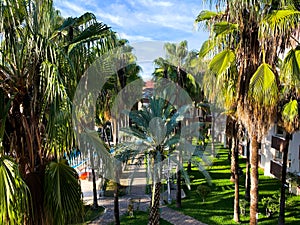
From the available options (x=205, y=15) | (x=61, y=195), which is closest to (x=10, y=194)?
(x=61, y=195)

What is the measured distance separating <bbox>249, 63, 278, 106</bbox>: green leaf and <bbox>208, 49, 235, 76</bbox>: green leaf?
717 millimetres

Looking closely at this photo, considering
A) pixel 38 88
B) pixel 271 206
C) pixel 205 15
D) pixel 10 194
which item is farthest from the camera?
pixel 271 206

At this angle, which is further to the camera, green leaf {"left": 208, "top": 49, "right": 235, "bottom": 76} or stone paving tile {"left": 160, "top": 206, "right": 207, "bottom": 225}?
stone paving tile {"left": 160, "top": 206, "right": 207, "bottom": 225}

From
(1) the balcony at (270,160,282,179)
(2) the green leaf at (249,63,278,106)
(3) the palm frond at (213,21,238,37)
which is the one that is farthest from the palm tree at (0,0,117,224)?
(1) the balcony at (270,160,282,179)

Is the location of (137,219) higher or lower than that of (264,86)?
lower

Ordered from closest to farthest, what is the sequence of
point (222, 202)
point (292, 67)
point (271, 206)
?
point (292, 67), point (271, 206), point (222, 202)

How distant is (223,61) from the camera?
296 inches

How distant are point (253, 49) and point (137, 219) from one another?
983cm

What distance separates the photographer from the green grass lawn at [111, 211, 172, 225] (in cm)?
1320

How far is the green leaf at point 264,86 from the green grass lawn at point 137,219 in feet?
27.6

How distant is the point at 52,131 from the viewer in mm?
3686

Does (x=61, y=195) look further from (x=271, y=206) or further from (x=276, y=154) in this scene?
(x=276, y=154)

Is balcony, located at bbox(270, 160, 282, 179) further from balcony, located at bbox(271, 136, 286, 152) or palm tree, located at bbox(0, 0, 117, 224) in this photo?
palm tree, located at bbox(0, 0, 117, 224)

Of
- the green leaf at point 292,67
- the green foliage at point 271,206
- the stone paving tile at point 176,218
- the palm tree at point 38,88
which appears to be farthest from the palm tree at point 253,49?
the green foliage at point 271,206
